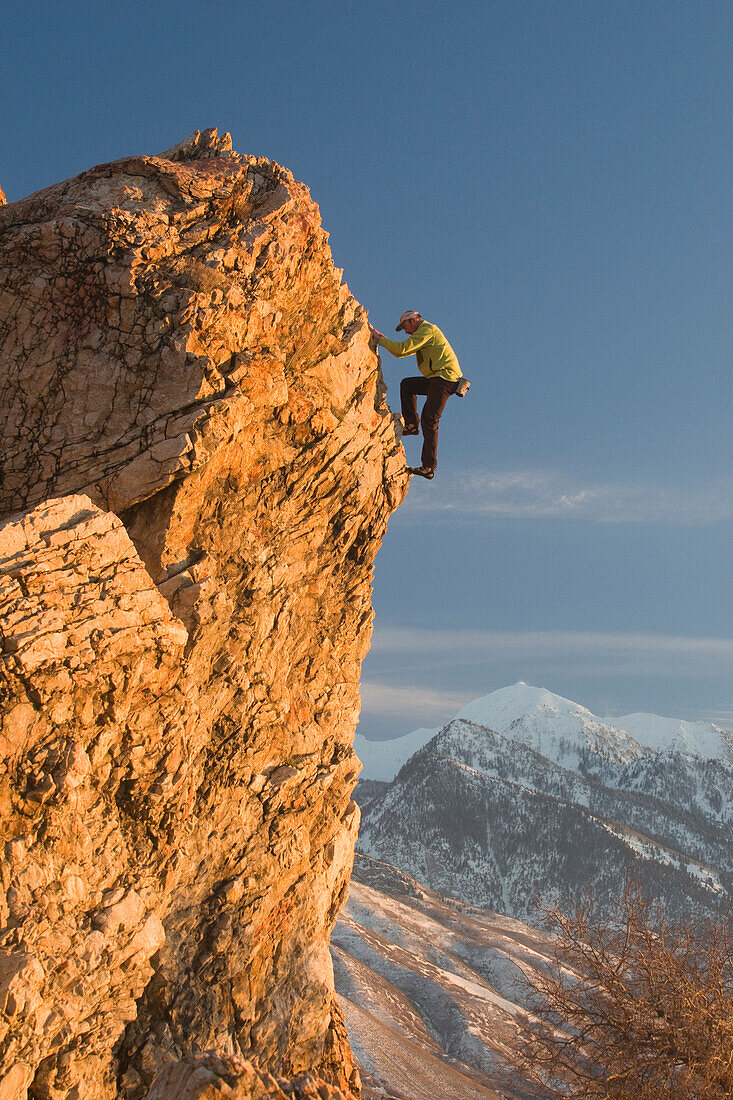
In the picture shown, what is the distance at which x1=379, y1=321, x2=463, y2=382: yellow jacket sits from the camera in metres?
18.2

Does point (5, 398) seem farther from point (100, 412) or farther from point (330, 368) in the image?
point (330, 368)

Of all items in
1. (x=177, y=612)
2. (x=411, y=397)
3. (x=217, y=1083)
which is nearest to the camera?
(x=217, y=1083)

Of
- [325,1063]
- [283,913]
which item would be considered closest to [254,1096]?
[283,913]

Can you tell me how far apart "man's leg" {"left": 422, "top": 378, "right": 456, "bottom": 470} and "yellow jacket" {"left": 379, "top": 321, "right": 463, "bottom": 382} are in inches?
7.2

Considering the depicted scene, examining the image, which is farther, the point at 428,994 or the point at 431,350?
the point at 428,994

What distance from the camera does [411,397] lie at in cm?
1944

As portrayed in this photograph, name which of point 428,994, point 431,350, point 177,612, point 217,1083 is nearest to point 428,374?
point 431,350

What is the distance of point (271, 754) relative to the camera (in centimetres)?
1586

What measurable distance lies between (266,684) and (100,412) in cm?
590

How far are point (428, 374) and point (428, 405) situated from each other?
71cm

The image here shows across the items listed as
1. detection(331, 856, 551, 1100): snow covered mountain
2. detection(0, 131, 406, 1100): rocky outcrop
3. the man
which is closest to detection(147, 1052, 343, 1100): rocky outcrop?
detection(0, 131, 406, 1100): rocky outcrop

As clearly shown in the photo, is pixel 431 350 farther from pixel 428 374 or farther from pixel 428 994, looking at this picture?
pixel 428 994

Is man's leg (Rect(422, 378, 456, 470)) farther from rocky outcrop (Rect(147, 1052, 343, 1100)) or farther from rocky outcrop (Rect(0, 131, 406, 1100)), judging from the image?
rocky outcrop (Rect(147, 1052, 343, 1100))

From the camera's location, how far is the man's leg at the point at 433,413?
61.5 feet
